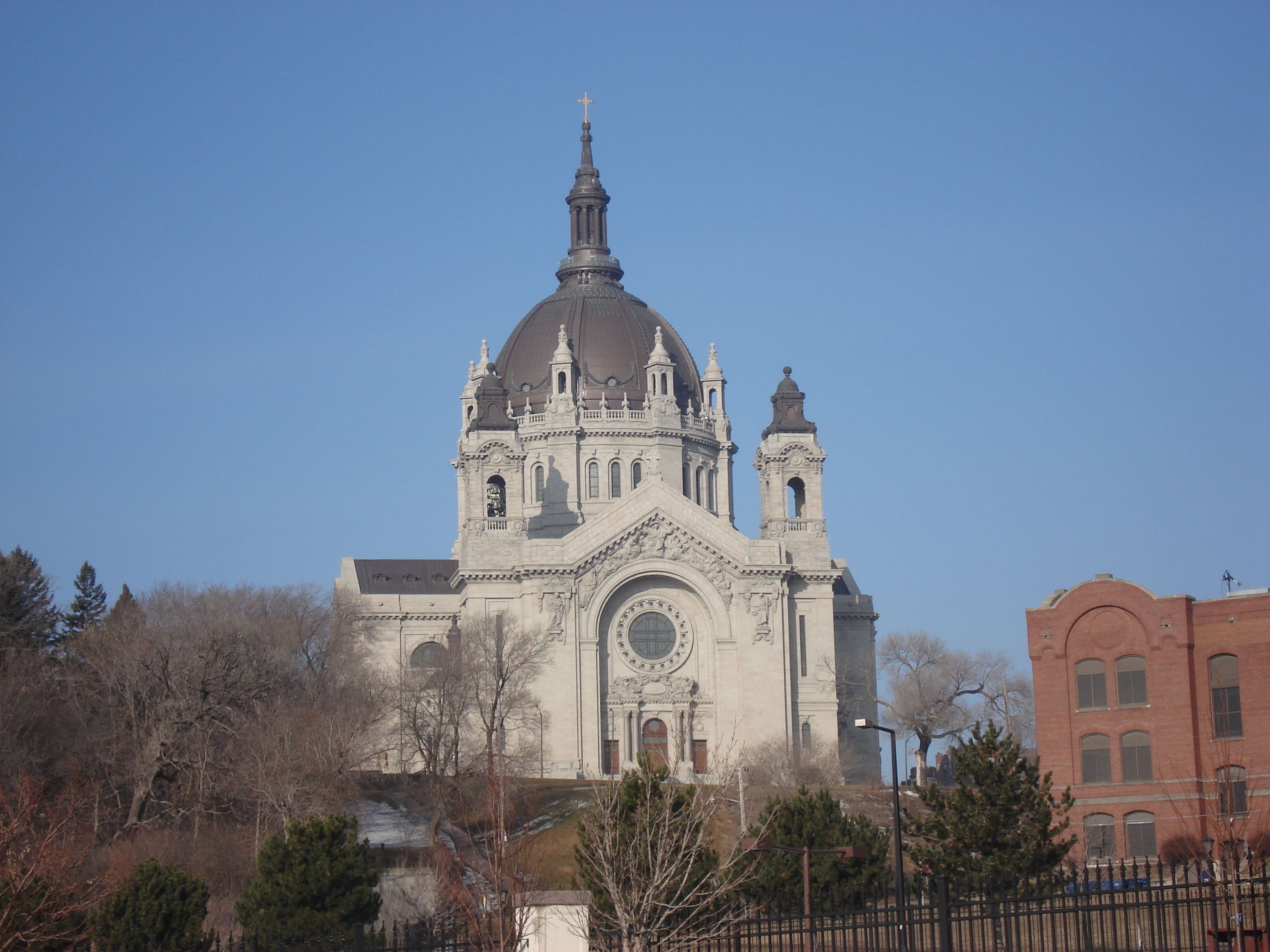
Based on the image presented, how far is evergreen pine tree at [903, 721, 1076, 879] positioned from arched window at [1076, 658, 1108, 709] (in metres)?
17.8

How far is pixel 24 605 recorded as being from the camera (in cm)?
7925

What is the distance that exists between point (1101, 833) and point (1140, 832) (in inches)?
50.4

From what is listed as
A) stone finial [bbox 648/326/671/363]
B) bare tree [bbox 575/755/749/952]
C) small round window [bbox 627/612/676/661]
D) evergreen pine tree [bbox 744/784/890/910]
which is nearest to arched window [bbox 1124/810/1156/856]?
evergreen pine tree [bbox 744/784/890/910]

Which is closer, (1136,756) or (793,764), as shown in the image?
(1136,756)

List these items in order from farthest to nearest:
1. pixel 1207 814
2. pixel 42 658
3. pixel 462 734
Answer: pixel 462 734, pixel 42 658, pixel 1207 814

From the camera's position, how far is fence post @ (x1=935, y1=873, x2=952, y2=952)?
26.8 meters

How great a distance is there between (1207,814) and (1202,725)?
3.91 m

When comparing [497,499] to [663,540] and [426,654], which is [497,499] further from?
[663,540]

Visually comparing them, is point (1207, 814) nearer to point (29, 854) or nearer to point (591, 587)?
point (29, 854)

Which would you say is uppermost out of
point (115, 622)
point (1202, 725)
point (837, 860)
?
point (115, 622)

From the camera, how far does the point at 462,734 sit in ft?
271

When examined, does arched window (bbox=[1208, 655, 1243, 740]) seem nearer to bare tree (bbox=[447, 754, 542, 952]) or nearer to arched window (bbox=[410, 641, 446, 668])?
bare tree (bbox=[447, 754, 542, 952])

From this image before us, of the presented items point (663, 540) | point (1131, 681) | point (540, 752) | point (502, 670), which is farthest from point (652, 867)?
point (663, 540)

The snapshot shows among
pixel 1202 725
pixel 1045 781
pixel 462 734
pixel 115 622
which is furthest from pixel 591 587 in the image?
pixel 1045 781
